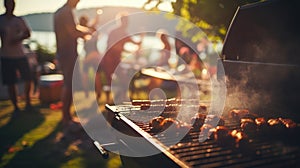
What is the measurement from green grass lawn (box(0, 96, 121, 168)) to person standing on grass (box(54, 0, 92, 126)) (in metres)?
0.59

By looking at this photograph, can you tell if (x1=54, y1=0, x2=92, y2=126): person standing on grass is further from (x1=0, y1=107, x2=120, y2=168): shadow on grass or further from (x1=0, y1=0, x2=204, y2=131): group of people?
(x1=0, y1=107, x2=120, y2=168): shadow on grass

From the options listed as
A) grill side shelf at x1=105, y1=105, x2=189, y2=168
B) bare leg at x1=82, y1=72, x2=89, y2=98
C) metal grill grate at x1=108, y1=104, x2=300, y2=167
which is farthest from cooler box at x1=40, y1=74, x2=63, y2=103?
metal grill grate at x1=108, y1=104, x2=300, y2=167

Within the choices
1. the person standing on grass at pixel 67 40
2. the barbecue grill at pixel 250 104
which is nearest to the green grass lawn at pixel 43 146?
the person standing on grass at pixel 67 40

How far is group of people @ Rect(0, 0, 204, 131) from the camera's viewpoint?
5223 millimetres

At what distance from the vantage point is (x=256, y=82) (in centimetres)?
301

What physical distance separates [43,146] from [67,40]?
6.61ft

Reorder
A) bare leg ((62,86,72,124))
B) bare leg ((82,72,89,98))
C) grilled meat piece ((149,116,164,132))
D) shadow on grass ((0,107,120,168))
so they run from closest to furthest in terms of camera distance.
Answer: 1. grilled meat piece ((149,116,164,132))
2. shadow on grass ((0,107,120,168))
3. bare leg ((62,86,72,124))
4. bare leg ((82,72,89,98))

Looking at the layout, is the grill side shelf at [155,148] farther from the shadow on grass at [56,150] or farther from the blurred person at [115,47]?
the blurred person at [115,47]

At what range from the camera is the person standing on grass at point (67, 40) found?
5.13m

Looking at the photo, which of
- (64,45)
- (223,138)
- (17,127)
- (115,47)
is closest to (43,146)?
(17,127)

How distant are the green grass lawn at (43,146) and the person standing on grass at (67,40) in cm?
59

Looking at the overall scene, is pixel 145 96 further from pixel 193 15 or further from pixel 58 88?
pixel 193 15

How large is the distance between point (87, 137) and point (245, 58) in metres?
3.06

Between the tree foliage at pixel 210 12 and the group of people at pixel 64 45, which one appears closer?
the tree foliage at pixel 210 12
